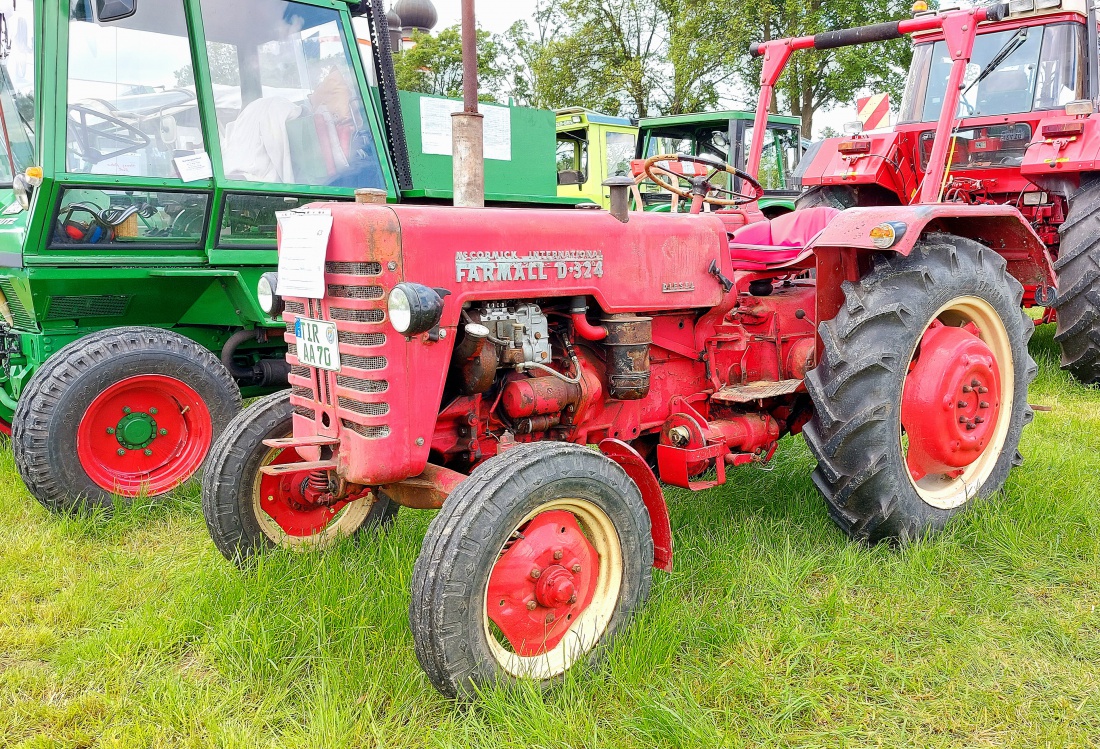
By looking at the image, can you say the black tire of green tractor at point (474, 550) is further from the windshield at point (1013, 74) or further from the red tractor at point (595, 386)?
the windshield at point (1013, 74)

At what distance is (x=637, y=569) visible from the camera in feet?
8.19

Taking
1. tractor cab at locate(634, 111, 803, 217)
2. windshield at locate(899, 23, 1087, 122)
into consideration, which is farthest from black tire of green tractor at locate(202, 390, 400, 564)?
tractor cab at locate(634, 111, 803, 217)

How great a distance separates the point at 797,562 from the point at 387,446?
5.12ft

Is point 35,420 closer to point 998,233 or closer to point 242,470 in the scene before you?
point 242,470

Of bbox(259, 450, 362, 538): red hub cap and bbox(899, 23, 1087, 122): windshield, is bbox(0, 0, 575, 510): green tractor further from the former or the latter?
bbox(899, 23, 1087, 122): windshield

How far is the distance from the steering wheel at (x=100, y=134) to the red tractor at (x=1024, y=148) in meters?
4.52

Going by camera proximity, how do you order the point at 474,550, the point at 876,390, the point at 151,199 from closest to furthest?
the point at 474,550 → the point at 876,390 → the point at 151,199

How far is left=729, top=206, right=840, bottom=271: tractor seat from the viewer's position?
11.6 feet

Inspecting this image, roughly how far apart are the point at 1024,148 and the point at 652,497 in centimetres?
481

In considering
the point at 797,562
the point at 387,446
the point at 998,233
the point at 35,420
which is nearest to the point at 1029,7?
the point at 998,233

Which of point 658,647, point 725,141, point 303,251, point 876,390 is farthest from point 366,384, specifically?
point 725,141

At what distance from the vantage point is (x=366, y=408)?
8.02 ft

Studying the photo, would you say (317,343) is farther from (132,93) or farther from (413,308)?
(132,93)

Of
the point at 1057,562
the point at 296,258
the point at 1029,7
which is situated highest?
the point at 1029,7
